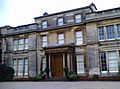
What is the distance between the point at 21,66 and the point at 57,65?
6475mm

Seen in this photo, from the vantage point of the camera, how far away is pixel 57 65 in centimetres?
2498

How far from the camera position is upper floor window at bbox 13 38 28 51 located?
28.5 metres

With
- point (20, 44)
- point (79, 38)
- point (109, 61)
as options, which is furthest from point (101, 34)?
point (20, 44)

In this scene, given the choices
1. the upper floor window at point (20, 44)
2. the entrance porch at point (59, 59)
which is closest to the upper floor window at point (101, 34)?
the entrance porch at point (59, 59)

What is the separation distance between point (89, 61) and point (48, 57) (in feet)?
18.5

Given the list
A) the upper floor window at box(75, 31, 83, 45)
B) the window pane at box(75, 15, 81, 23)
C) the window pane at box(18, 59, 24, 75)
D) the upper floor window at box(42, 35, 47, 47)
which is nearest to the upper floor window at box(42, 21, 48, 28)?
the upper floor window at box(42, 35, 47, 47)

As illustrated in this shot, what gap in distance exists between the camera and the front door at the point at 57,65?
2467 cm

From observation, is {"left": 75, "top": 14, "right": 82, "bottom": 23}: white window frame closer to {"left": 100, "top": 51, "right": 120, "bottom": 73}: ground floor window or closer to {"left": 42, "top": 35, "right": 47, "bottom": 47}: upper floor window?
{"left": 42, "top": 35, "right": 47, "bottom": 47}: upper floor window

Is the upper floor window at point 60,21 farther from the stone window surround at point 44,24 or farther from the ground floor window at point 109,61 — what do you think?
the ground floor window at point 109,61

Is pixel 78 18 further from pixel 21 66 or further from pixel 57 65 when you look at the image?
pixel 21 66

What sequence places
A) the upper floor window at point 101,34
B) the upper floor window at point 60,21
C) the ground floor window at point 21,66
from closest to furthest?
1. the upper floor window at point 101,34
2. the upper floor window at point 60,21
3. the ground floor window at point 21,66

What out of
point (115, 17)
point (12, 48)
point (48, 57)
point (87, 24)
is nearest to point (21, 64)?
point (12, 48)

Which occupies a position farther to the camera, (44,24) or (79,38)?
(44,24)

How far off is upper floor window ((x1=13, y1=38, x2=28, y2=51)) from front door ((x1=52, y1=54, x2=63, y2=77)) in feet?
19.0
